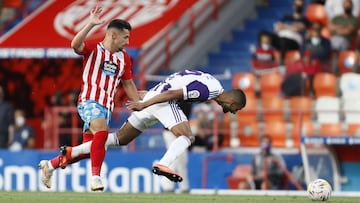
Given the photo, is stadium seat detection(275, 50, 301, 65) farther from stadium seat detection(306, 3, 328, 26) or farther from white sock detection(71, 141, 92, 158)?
white sock detection(71, 141, 92, 158)

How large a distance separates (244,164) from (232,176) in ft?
0.99

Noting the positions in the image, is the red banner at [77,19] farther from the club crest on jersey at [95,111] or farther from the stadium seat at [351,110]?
the club crest on jersey at [95,111]

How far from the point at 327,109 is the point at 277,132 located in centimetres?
96

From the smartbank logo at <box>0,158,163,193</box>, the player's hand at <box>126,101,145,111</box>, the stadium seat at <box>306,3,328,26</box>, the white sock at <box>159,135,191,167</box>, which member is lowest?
the smartbank logo at <box>0,158,163,193</box>

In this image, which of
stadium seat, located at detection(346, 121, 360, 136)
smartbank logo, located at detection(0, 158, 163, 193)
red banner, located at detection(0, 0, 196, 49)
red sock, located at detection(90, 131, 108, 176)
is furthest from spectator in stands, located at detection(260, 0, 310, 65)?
red sock, located at detection(90, 131, 108, 176)

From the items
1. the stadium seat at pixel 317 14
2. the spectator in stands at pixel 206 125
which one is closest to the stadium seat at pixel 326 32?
the stadium seat at pixel 317 14

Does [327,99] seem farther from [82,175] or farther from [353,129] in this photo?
[82,175]

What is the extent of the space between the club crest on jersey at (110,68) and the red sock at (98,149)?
81 centimetres

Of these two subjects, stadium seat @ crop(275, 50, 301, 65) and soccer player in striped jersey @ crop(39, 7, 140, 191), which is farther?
stadium seat @ crop(275, 50, 301, 65)

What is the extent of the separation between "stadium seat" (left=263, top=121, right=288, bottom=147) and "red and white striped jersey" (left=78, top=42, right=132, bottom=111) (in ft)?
24.9

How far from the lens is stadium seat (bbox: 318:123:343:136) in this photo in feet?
74.8

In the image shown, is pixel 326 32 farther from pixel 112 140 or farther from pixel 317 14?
pixel 112 140

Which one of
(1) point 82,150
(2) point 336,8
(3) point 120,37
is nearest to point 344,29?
(2) point 336,8

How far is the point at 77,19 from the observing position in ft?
87.4
